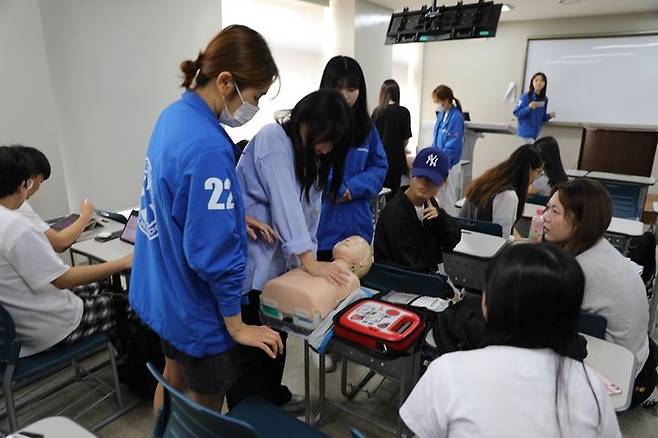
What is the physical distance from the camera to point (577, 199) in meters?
1.61

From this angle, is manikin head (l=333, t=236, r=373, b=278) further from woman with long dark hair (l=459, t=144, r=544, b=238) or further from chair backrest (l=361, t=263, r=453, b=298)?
woman with long dark hair (l=459, t=144, r=544, b=238)

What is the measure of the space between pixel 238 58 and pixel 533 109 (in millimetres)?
Result: 5933

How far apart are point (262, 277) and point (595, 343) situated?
Result: 3.49 ft

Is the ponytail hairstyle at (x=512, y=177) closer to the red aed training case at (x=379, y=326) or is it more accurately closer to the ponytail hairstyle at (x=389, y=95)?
the red aed training case at (x=379, y=326)

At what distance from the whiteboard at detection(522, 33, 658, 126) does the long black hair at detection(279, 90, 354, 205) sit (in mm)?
6532

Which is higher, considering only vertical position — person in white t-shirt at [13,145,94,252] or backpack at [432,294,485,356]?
person in white t-shirt at [13,145,94,252]

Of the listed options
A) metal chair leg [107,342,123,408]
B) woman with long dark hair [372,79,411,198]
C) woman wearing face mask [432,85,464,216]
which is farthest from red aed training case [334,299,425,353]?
woman wearing face mask [432,85,464,216]

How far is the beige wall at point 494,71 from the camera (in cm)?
646

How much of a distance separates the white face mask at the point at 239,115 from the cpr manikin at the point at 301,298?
0.48 metres

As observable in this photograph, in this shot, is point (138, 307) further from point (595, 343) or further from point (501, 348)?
point (595, 343)

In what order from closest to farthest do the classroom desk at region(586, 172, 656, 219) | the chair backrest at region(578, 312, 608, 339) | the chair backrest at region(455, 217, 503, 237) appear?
the chair backrest at region(578, 312, 608, 339)
the chair backrest at region(455, 217, 503, 237)
the classroom desk at region(586, 172, 656, 219)

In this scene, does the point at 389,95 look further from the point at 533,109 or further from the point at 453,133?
the point at 533,109

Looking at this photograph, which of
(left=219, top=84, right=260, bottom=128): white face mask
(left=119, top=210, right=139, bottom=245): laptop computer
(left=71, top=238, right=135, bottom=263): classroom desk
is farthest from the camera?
(left=119, top=210, right=139, bottom=245): laptop computer

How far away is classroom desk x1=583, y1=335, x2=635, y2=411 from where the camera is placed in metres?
1.18
